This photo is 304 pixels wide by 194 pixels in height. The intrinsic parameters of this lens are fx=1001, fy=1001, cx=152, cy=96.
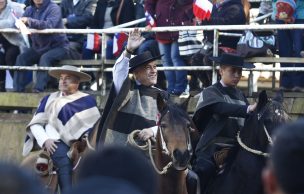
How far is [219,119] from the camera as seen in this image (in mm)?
11297

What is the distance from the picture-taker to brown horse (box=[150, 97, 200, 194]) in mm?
9859

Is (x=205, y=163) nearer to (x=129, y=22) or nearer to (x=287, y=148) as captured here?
(x=129, y=22)

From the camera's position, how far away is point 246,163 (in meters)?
10.6

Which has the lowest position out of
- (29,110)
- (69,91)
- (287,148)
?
(29,110)

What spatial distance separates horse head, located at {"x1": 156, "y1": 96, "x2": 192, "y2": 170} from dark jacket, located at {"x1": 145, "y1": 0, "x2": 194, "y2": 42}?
3.62 metres

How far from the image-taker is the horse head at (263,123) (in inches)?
409

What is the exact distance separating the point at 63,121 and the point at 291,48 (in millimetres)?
3398

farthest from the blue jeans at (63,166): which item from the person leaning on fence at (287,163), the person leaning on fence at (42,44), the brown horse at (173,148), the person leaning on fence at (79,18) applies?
the person leaning on fence at (287,163)

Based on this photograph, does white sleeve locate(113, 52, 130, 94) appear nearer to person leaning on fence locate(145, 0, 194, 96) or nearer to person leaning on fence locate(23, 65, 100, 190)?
person leaning on fence locate(23, 65, 100, 190)

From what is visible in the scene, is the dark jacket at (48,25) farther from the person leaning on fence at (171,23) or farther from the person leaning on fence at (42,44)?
the person leaning on fence at (171,23)

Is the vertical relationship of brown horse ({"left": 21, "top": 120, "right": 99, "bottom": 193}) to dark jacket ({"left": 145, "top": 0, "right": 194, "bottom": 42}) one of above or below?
below

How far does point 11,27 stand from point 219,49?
11.7 ft

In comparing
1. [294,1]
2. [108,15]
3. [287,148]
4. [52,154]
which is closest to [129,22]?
[108,15]

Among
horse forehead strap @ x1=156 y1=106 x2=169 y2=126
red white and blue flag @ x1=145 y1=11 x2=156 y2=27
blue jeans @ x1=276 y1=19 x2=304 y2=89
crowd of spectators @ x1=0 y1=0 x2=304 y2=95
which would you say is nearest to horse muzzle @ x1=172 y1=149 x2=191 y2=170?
horse forehead strap @ x1=156 y1=106 x2=169 y2=126
